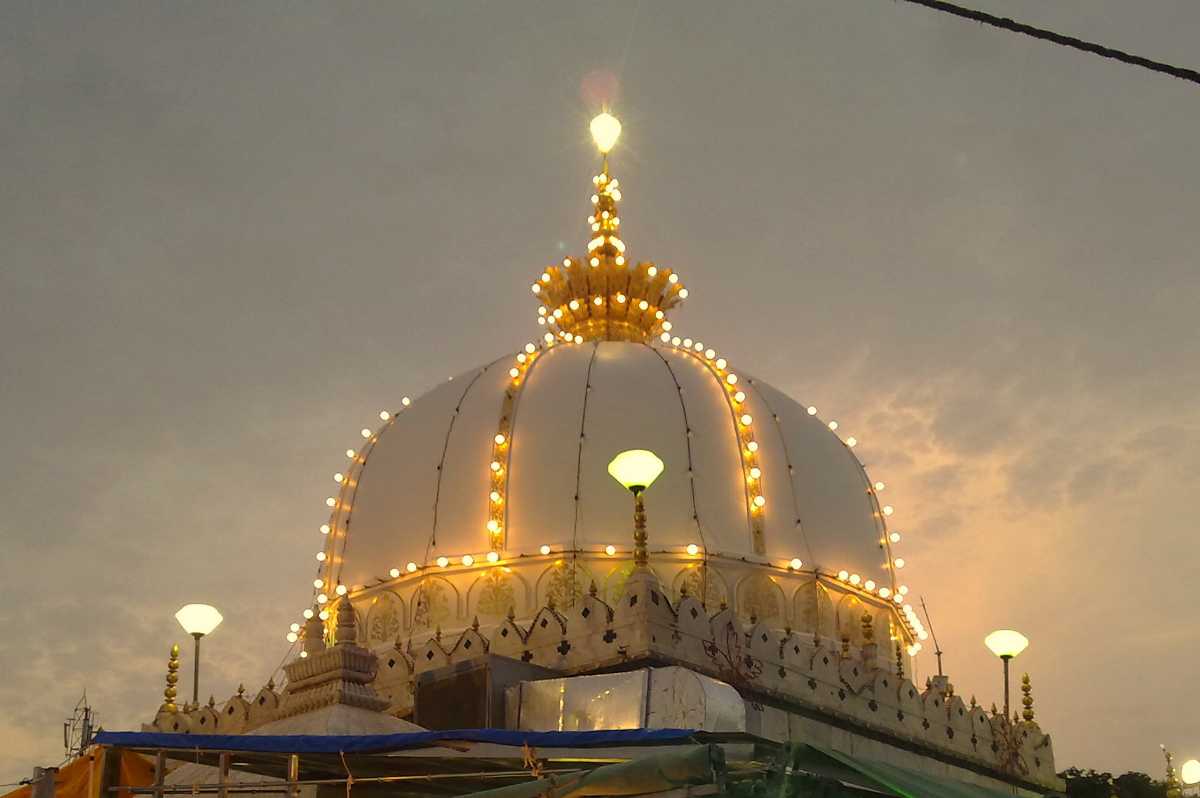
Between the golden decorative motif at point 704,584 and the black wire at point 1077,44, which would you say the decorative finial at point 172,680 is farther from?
the black wire at point 1077,44

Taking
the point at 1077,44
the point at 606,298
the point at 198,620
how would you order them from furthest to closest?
the point at 606,298 → the point at 198,620 → the point at 1077,44

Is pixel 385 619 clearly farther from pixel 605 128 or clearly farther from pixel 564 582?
pixel 605 128

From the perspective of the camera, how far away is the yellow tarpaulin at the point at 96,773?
13.7 m

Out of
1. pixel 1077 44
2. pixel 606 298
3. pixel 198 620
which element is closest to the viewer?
pixel 1077 44

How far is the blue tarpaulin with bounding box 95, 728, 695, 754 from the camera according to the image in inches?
517

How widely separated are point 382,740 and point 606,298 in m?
15.5

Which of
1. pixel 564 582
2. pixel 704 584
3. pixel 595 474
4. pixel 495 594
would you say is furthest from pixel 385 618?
pixel 704 584

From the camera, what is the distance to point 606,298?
92.5 ft

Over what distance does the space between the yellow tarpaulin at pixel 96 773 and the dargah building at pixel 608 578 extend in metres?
0.19

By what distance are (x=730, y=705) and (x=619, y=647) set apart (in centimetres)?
192

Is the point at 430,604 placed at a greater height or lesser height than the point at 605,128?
lesser

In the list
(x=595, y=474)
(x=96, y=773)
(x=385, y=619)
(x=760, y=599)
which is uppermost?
(x=595, y=474)

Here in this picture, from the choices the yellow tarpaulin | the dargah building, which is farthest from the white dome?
the yellow tarpaulin

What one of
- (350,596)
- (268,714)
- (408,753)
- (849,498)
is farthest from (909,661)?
(408,753)
